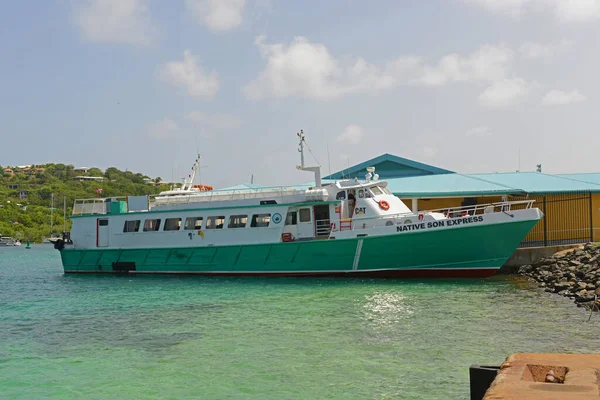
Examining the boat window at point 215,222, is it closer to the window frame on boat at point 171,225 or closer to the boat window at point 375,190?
the window frame on boat at point 171,225

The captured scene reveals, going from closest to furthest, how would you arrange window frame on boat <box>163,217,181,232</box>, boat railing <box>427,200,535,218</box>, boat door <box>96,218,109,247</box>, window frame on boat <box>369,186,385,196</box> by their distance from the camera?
boat railing <box>427,200,535,218</box>
window frame on boat <box>369,186,385,196</box>
window frame on boat <box>163,217,181,232</box>
boat door <box>96,218,109,247</box>

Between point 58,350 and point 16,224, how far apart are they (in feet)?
316

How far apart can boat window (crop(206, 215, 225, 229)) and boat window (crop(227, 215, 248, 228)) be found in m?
Answer: 0.38

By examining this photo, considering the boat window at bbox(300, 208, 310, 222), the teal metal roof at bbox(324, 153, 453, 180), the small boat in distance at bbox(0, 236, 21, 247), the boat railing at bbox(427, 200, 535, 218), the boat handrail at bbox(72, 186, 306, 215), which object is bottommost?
the small boat in distance at bbox(0, 236, 21, 247)

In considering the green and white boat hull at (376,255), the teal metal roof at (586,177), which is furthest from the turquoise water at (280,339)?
the teal metal roof at (586,177)

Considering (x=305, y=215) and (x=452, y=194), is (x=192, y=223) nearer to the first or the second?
(x=305, y=215)

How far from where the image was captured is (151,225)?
2558 cm

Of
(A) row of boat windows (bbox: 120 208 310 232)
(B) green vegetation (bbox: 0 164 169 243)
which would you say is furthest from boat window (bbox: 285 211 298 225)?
(B) green vegetation (bbox: 0 164 169 243)

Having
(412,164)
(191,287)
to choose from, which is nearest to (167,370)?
(191,287)

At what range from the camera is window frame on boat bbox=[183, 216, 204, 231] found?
80.3 feet

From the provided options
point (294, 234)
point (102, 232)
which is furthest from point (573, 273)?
point (102, 232)

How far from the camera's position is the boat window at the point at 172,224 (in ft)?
82.3

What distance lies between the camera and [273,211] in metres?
23.1

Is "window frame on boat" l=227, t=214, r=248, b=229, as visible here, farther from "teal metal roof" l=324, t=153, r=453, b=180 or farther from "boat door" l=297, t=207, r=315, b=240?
"teal metal roof" l=324, t=153, r=453, b=180
